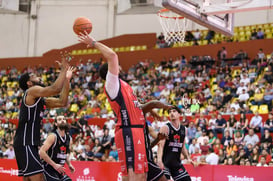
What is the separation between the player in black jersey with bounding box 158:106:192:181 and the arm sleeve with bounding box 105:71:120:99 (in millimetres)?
2402

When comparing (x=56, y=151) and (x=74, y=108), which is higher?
(x=56, y=151)

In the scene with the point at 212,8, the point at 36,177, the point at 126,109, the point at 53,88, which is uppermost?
the point at 212,8

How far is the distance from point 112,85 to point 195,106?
41.9 ft

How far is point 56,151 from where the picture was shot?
28.7 feet

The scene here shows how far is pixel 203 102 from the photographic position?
1939cm

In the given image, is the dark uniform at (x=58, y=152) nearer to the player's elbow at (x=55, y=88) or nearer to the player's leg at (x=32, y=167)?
the player's leg at (x=32, y=167)

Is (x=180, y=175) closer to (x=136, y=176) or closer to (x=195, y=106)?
(x=136, y=176)

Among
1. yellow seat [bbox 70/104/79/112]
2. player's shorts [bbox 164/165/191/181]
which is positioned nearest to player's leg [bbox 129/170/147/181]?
player's shorts [bbox 164/165/191/181]

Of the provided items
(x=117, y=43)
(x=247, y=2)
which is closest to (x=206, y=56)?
(x=117, y=43)

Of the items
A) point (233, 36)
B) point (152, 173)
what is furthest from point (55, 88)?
point (233, 36)

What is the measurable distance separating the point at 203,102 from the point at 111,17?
14.0 m

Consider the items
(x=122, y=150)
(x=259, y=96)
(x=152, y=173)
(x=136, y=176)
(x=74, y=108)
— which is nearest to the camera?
(x=136, y=176)

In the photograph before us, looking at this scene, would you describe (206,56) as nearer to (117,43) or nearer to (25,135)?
(117,43)

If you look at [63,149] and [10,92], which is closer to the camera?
[63,149]
